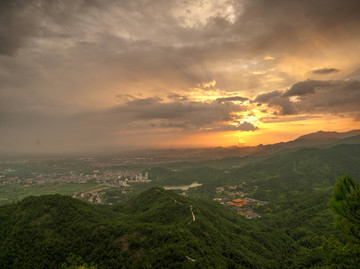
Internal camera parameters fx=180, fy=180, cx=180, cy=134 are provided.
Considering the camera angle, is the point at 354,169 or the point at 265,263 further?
the point at 354,169

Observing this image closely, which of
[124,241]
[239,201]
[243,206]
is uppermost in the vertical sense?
[124,241]

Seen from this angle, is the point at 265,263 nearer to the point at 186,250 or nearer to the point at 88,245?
the point at 186,250

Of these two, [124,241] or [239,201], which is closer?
[124,241]

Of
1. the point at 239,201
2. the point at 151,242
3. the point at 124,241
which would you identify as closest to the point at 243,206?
the point at 239,201

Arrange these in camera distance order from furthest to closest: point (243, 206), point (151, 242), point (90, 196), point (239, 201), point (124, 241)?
point (90, 196), point (239, 201), point (243, 206), point (124, 241), point (151, 242)

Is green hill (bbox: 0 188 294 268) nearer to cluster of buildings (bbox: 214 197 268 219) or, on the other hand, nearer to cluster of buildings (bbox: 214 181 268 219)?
cluster of buildings (bbox: 214 197 268 219)

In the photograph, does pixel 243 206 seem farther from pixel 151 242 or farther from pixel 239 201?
pixel 151 242

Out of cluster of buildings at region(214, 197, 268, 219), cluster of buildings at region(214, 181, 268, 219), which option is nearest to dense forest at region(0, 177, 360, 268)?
cluster of buildings at region(214, 197, 268, 219)

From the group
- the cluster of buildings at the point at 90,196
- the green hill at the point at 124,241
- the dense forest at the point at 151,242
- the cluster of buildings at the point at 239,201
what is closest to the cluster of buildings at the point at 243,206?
the cluster of buildings at the point at 239,201

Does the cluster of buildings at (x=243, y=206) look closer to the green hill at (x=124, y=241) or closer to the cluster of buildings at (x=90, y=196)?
the green hill at (x=124, y=241)

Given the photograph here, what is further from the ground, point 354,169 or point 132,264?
point 132,264

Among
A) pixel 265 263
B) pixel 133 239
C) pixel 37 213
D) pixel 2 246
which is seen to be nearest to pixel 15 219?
pixel 37 213
